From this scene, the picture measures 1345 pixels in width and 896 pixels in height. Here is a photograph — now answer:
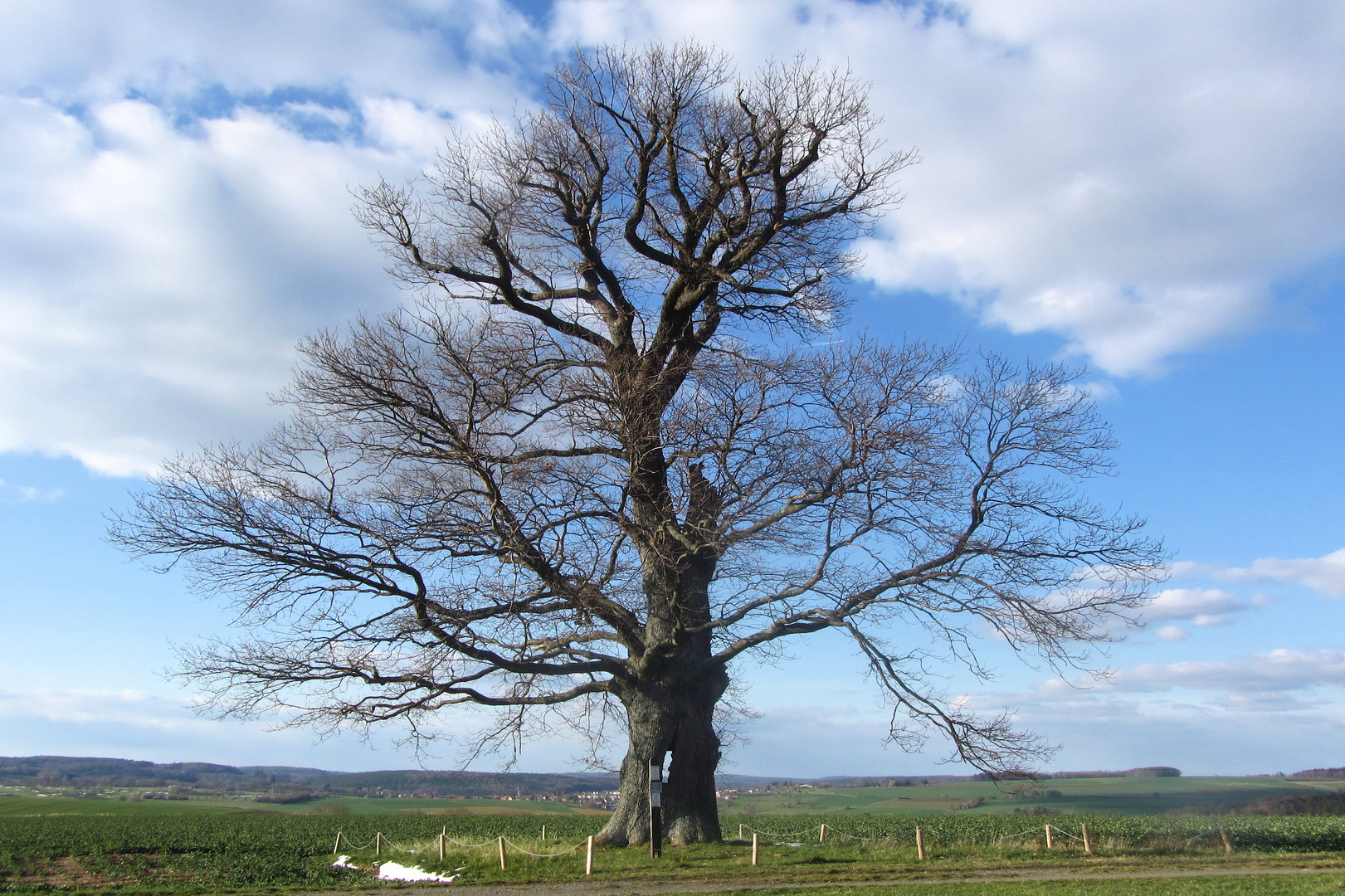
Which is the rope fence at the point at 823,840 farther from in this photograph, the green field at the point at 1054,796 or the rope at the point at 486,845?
the green field at the point at 1054,796

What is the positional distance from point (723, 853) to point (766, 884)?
9.13ft

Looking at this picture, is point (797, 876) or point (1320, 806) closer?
point (797, 876)

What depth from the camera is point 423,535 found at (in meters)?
13.2

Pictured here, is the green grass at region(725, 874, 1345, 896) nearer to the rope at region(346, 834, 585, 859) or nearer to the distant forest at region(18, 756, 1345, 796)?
the rope at region(346, 834, 585, 859)

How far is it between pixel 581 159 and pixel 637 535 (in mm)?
7201

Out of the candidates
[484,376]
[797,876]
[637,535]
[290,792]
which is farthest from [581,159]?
[290,792]

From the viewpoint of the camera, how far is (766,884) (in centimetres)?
1171

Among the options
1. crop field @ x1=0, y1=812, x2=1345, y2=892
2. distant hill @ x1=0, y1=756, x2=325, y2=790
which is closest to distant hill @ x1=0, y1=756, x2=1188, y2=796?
distant hill @ x1=0, y1=756, x2=325, y2=790

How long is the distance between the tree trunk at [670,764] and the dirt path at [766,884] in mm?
2778

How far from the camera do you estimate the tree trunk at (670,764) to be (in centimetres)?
1514

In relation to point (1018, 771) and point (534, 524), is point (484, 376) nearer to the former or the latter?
point (534, 524)

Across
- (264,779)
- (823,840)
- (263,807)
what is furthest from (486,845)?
(264,779)

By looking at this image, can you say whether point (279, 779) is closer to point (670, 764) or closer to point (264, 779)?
point (264, 779)

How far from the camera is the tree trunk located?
15141 mm
